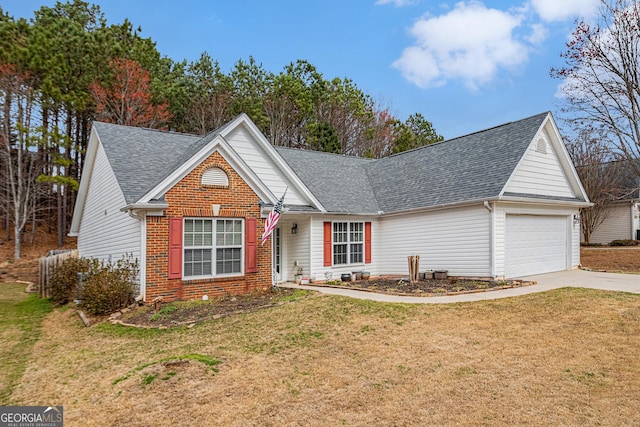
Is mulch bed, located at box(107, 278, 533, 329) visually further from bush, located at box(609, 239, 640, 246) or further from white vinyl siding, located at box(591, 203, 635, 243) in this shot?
white vinyl siding, located at box(591, 203, 635, 243)

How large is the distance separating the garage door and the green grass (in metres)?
12.9

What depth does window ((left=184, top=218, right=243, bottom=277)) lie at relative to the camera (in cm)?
1127

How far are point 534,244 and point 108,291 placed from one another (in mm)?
13520

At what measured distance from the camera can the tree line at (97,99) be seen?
76.7 feet

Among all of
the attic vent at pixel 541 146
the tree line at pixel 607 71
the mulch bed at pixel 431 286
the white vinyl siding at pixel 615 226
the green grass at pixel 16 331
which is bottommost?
the green grass at pixel 16 331

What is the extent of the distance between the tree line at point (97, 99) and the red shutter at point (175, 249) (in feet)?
54.5

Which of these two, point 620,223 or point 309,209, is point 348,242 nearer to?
point 309,209

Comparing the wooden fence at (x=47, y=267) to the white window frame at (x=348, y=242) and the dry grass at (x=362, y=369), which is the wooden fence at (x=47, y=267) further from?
the white window frame at (x=348, y=242)

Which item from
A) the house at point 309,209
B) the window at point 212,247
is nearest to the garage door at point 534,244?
the house at point 309,209

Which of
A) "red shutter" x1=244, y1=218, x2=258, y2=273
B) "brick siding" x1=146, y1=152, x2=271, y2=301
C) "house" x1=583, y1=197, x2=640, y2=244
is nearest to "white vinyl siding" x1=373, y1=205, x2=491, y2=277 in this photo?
"brick siding" x1=146, y1=152, x2=271, y2=301

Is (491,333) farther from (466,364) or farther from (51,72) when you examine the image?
(51,72)

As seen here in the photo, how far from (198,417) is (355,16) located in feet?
51.8

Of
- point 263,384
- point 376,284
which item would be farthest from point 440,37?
point 263,384

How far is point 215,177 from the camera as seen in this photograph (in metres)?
11.9
